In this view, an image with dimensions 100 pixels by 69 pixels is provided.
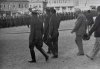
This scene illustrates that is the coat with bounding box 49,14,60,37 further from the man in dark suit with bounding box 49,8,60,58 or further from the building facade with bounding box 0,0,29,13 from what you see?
the building facade with bounding box 0,0,29,13

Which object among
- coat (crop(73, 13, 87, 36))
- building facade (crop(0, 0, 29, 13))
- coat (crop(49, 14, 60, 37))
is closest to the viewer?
coat (crop(49, 14, 60, 37))

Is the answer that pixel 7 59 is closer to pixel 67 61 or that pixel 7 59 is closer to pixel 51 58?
pixel 51 58

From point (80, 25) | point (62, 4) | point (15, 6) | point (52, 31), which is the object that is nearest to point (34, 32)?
point (52, 31)

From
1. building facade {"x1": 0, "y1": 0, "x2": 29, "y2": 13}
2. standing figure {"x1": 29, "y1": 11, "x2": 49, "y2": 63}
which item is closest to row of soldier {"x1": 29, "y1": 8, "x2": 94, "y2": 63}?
standing figure {"x1": 29, "y1": 11, "x2": 49, "y2": 63}

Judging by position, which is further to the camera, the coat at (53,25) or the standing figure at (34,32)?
the coat at (53,25)

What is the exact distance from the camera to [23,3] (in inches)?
3366

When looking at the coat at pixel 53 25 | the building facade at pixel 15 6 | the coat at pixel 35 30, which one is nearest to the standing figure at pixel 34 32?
the coat at pixel 35 30

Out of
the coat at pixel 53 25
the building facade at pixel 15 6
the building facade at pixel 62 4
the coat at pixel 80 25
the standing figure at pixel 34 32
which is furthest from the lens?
the building facade at pixel 62 4

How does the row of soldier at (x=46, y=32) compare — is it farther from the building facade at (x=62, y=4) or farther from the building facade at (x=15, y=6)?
the building facade at (x=62, y=4)

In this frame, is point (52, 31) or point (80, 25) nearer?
point (52, 31)

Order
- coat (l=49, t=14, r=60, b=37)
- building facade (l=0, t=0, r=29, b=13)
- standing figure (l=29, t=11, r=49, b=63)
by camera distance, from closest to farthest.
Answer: standing figure (l=29, t=11, r=49, b=63) → coat (l=49, t=14, r=60, b=37) → building facade (l=0, t=0, r=29, b=13)

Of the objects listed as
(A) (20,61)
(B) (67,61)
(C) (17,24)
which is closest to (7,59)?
(A) (20,61)

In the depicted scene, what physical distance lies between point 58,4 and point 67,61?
88.8m

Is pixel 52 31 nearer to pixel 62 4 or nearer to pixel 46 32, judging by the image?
pixel 46 32
